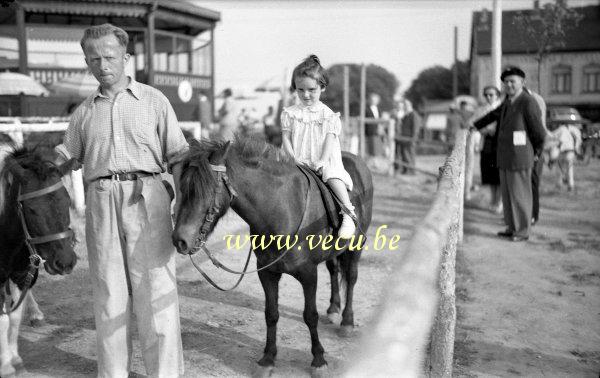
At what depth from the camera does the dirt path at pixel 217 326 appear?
4.10m

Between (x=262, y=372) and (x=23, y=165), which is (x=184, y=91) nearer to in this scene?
(x=23, y=165)

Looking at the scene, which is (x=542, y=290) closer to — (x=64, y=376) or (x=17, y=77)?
(x=64, y=376)

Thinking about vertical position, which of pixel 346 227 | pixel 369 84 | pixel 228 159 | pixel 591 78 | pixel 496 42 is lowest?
pixel 346 227

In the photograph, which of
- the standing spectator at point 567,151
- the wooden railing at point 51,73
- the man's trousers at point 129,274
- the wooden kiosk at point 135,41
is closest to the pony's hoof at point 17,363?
the man's trousers at point 129,274

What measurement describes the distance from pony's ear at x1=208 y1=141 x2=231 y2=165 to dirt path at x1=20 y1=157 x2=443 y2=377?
1.53 metres

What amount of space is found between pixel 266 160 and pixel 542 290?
362cm

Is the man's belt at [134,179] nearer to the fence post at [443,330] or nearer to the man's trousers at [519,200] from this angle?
the fence post at [443,330]

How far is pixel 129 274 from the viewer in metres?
3.54

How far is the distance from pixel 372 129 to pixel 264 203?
524 inches

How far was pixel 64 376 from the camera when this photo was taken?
3912mm

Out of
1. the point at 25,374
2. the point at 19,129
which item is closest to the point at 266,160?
the point at 25,374

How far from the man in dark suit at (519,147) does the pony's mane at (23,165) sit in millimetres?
6396

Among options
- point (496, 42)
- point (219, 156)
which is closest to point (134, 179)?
point (219, 156)

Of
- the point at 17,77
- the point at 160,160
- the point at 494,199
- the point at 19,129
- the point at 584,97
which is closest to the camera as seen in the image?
the point at 160,160
